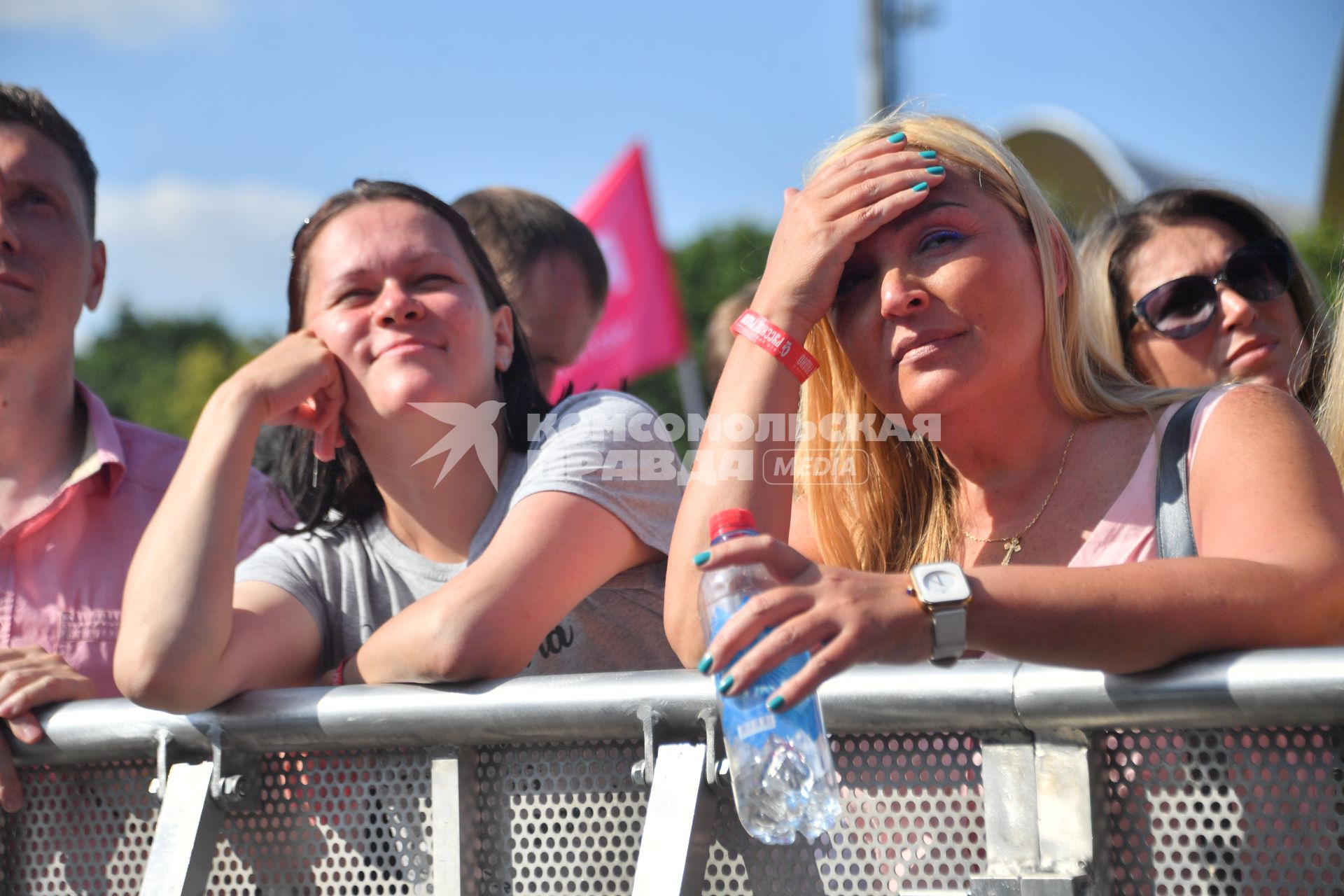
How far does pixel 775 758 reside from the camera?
1.70 m

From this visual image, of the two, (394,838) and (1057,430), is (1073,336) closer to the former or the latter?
(1057,430)

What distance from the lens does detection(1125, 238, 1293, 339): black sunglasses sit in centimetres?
346

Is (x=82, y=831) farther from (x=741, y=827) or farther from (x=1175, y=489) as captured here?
(x=1175, y=489)

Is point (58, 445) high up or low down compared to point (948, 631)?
up

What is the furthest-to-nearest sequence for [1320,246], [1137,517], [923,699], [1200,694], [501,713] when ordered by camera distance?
[1320,246], [1137,517], [501,713], [923,699], [1200,694]

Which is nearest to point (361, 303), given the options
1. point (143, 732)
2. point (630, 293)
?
point (143, 732)

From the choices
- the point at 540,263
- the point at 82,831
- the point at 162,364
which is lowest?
→ the point at 82,831

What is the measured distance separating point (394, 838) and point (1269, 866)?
3.98ft

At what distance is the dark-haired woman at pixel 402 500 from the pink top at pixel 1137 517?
2.95ft

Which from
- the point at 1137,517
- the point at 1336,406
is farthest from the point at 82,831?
the point at 1336,406

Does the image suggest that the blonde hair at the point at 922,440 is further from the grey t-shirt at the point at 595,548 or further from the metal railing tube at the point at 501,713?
the metal railing tube at the point at 501,713

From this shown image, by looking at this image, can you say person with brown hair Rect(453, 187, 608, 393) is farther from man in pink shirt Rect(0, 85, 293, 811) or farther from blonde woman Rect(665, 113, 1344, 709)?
blonde woman Rect(665, 113, 1344, 709)

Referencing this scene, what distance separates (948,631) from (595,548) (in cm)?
114

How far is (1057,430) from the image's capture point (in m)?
2.59
